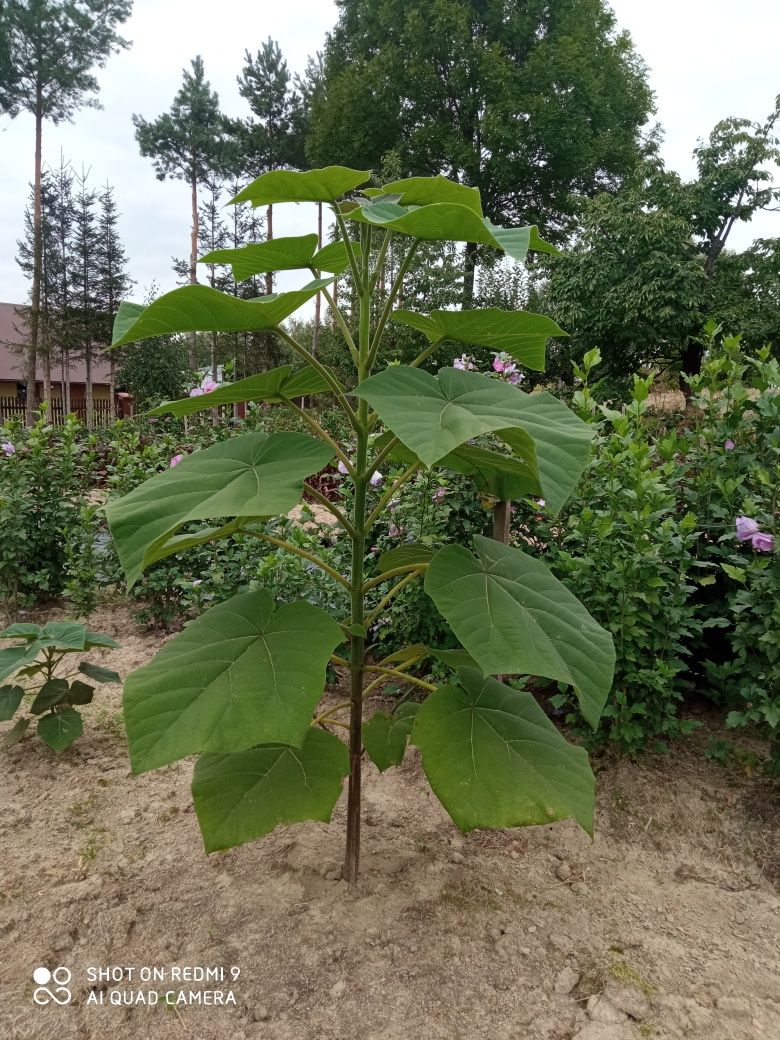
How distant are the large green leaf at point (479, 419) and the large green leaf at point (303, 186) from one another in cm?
29

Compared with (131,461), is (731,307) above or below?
above

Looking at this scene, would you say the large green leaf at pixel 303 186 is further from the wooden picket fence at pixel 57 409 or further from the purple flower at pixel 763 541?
the wooden picket fence at pixel 57 409

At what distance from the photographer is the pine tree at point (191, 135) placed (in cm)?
2233

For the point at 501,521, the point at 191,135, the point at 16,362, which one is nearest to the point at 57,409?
the point at 16,362

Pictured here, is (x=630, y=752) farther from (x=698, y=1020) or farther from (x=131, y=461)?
(x=131, y=461)

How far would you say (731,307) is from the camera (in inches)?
529

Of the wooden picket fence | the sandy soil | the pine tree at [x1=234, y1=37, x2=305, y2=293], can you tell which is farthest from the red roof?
the sandy soil

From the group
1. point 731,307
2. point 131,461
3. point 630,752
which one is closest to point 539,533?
point 630,752

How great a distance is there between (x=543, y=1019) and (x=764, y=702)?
3.58 ft

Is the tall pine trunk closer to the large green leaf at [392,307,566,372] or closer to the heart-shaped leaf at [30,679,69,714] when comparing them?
the heart-shaped leaf at [30,679,69,714]

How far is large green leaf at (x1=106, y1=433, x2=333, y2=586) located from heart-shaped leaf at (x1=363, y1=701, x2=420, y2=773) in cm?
66

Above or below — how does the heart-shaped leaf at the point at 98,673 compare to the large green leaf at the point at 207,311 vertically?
below

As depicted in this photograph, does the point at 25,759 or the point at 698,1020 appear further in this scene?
the point at 25,759

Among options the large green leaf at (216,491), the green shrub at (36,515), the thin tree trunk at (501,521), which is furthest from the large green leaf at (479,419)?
the green shrub at (36,515)
